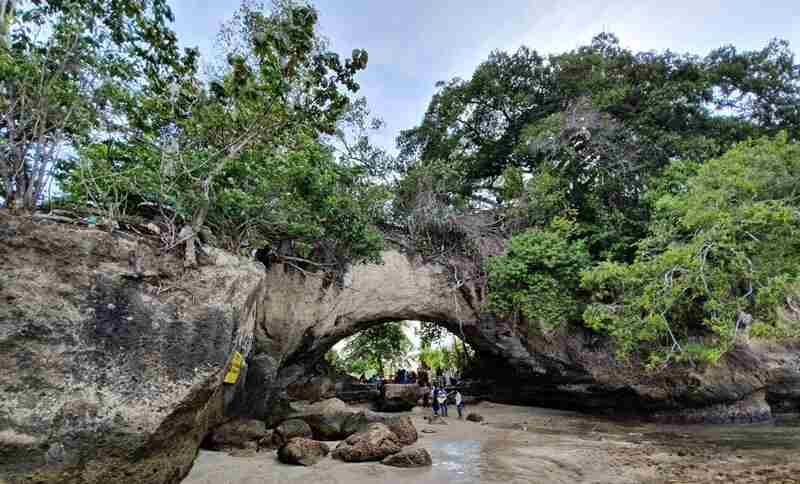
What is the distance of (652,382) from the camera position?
38.1ft

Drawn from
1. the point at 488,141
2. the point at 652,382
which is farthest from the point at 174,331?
the point at 488,141

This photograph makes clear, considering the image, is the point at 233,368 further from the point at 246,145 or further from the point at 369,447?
the point at 246,145

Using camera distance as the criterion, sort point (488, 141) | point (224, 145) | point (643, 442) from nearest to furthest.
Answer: point (224, 145) < point (643, 442) < point (488, 141)

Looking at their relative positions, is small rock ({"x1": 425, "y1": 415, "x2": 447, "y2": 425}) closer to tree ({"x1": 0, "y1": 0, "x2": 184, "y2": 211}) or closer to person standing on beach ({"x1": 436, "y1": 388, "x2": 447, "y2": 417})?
person standing on beach ({"x1": 436, "y1": 388, "x2": 447, "y2": 417})

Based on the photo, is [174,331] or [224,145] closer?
[174,331]

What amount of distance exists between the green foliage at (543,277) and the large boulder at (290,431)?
20.5ft

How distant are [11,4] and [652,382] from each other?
595 inches

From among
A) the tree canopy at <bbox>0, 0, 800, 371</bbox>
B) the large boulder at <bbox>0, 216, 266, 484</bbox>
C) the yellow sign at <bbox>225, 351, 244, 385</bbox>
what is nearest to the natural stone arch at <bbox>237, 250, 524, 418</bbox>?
the tree canopy at <bbox>0, 0, 800, 371</bbox>

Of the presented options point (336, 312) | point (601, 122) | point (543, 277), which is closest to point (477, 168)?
point (601, 122)

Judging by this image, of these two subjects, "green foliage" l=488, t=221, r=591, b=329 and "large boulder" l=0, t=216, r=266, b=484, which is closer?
"large boulder" l=0, t=216, r=266, b=484

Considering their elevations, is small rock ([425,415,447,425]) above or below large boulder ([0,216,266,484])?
below

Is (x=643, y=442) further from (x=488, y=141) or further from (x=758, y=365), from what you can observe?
(x=488, y=141)

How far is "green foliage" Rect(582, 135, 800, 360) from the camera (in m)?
7.86

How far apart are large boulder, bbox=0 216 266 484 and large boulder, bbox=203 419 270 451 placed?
2008mm
